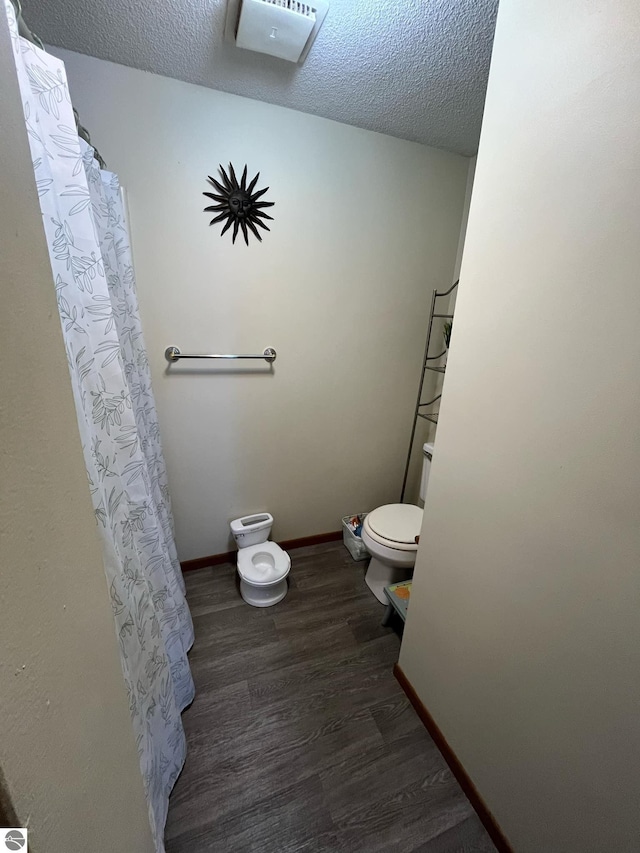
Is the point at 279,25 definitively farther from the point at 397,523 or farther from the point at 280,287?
the point at 397,523

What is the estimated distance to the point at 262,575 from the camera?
1.72 meters

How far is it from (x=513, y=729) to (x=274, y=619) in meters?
1.06

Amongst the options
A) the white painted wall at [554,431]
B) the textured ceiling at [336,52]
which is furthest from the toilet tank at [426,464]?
the textured ceiling at [336,52]

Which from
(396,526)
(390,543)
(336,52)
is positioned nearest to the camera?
(336,52)

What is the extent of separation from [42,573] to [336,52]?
5.55 feet

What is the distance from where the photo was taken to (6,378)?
13.7 inches

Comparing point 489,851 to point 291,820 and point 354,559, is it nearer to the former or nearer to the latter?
point 291,820

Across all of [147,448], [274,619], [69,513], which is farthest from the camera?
[274,619]

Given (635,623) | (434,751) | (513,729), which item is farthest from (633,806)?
(434,751)

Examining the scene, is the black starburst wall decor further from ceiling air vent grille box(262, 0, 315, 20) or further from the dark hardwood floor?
the dark hardwood floor

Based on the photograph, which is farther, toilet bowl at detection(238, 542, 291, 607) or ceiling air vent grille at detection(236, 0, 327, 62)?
toilet bowl at detection(238, 542, 291, 607)

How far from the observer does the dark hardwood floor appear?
3.17ft

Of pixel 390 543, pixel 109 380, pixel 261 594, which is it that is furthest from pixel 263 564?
pixel 109 380

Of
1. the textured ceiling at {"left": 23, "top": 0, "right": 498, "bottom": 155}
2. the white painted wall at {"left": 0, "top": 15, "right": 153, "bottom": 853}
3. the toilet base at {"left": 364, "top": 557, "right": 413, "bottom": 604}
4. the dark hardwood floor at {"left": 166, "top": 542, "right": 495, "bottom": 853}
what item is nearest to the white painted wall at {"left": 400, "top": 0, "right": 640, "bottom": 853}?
the dark hardwood floor at {"left": 166, "top": 542, "right": 495, "bottom": 853}
